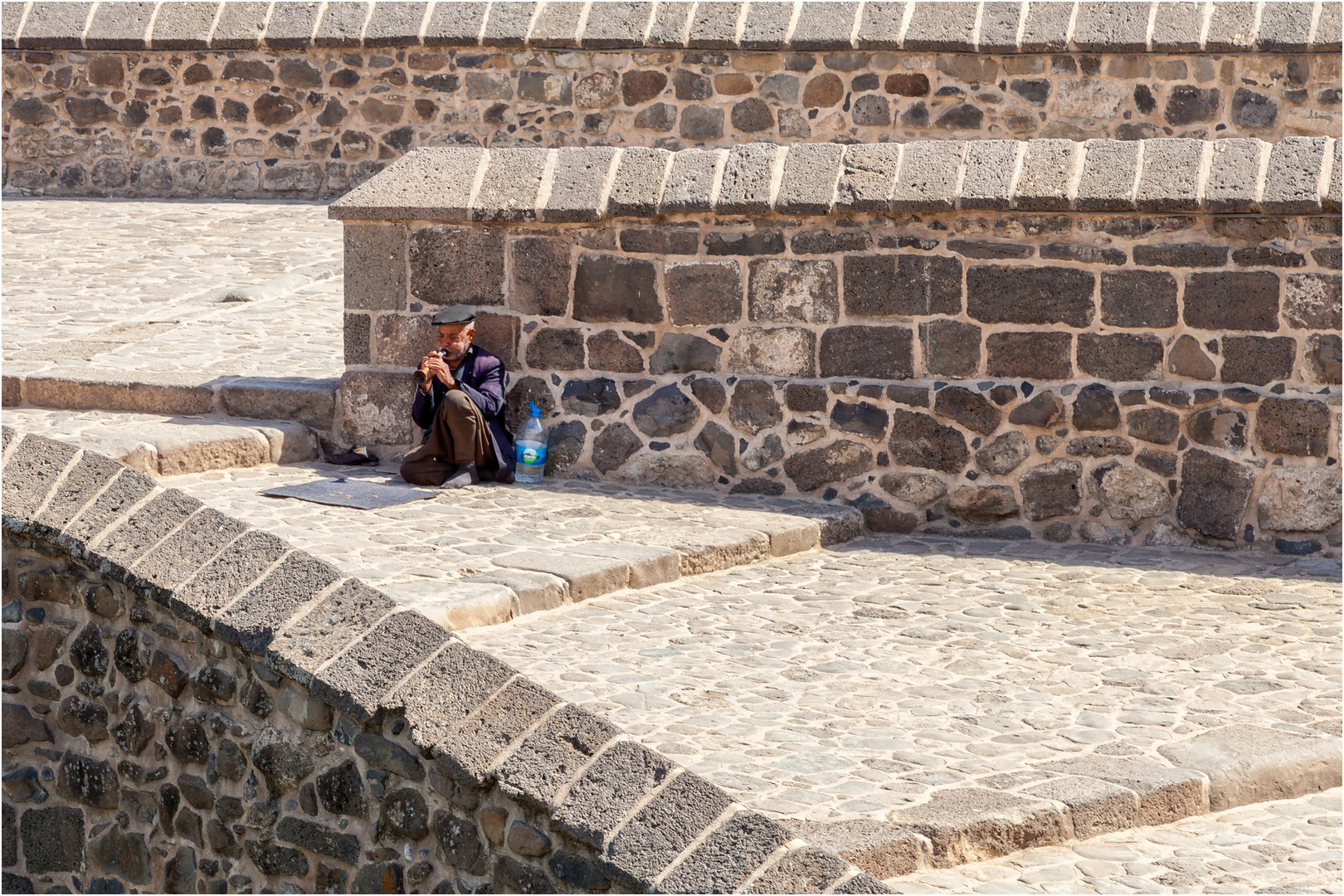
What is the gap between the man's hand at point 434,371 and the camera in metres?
7.20

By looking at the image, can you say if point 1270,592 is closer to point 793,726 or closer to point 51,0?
point 793,726

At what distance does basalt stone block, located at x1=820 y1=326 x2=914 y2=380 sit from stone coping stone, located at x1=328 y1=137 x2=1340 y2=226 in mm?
596

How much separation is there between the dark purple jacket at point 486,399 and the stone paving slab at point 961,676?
1.63 m

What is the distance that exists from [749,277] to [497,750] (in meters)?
3.67

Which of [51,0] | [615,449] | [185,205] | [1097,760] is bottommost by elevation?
[1097,760]

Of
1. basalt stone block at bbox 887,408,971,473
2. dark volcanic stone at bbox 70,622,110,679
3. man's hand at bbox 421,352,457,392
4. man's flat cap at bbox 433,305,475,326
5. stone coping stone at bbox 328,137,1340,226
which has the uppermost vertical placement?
stone coping stone at bbox 328,137,1340,226

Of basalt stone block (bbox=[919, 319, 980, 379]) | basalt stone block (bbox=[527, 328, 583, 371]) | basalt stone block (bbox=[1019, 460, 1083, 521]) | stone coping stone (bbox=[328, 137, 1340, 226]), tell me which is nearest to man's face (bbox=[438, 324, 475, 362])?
basalt stone block (bbox=[527, 328, 583, 371])

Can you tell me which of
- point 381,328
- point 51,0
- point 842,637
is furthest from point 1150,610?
point 51,0

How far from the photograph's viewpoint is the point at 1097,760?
427 centimetres

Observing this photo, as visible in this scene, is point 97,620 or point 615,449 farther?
point 615,449

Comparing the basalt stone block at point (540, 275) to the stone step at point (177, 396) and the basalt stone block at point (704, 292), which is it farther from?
the stone step at point (177, 396)

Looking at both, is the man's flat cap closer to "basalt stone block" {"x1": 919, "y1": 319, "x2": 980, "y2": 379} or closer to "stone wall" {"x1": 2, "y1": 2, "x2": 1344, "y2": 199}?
"basalt stone block" {"x1": 919, "y1": 319, "x2": 980, "y2": 379}

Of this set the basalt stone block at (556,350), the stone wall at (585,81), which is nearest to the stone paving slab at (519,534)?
the basalt stone block at (556,350)

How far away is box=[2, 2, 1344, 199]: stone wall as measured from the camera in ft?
35.4
